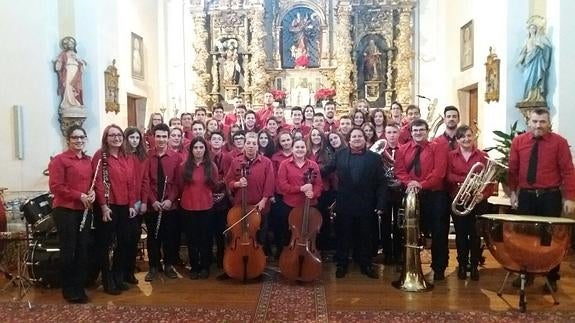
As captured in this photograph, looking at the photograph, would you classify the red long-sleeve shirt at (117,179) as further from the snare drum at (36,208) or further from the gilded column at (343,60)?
the gilded column at (343,60)

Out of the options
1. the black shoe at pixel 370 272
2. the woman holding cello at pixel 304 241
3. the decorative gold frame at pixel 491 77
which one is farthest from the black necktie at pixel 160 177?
the decorative gold frame at pixel 491 77

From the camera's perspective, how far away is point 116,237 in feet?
14.8

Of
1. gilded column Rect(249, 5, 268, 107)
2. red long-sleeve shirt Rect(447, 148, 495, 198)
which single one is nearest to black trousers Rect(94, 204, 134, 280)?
red long-sleeve shirt Rect(447, 148, 495, 198)

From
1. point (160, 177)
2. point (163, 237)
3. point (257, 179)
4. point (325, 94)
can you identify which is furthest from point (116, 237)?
point (325, 94)

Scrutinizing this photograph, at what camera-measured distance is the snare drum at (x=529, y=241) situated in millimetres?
3705

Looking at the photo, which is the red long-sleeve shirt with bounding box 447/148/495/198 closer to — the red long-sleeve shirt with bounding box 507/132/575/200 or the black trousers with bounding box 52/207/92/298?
the red long-sleeve shirt with bounding box 507/132/575/200

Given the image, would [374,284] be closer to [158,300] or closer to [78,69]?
[158,300]

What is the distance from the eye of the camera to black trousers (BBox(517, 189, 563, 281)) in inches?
171

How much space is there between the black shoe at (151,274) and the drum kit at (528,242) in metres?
3.05

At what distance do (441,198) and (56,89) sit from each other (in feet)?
19.0

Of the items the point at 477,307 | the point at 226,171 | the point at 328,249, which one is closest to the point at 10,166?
the point at 226,171

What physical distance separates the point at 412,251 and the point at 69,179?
2936 mm

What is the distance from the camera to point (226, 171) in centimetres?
515

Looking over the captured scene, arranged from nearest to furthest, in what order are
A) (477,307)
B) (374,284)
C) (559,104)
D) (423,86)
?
(477,307)
(374,284)
(559,104)
(423,86)
